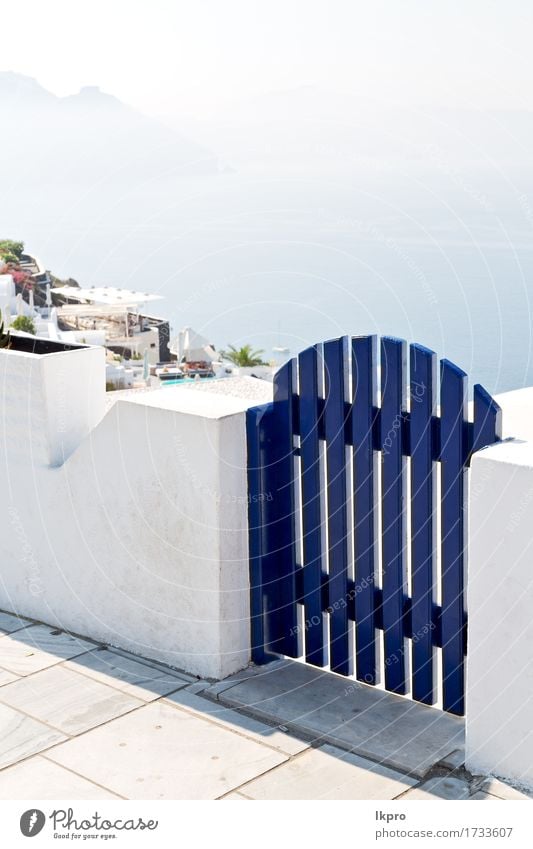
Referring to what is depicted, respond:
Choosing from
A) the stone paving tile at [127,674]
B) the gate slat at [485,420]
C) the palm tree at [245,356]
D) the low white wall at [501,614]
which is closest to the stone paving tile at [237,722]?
the stone paving tile at [127,674]

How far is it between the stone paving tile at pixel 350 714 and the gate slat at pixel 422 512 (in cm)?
18

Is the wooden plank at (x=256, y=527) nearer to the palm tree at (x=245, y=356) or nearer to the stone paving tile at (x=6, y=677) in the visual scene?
the stone paving tile at (x=6, y=677)

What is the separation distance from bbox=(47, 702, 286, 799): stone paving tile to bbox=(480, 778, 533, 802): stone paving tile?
33.8 inches

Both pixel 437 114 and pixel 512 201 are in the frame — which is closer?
pixel 437 114

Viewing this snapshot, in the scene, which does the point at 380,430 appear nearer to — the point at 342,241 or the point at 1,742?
the point at 1,742

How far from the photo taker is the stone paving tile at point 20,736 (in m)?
4.63

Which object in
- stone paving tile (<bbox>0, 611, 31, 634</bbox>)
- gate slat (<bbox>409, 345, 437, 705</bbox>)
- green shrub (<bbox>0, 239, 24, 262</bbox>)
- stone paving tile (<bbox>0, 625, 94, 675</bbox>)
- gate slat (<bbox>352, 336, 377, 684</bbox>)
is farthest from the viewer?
green shrub (<bbox>0, 239, 24, 262</bbox>)

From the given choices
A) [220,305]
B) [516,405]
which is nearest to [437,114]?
[220,305]

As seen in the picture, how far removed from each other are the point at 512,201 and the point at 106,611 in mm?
201367

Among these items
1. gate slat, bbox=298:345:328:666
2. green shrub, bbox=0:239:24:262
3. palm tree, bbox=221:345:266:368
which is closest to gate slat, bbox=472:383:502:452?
gate slat, bbox=298:345:328:666

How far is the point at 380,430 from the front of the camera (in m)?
4.74

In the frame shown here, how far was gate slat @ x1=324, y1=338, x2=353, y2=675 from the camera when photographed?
192 inches

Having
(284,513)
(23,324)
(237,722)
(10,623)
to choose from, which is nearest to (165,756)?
(237,722)

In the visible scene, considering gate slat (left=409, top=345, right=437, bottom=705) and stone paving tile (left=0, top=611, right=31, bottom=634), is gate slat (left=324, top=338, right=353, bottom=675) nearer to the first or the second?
gate slat (left=409, top=345, right=437, bottom=705)
